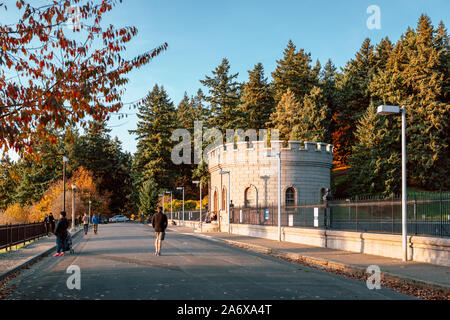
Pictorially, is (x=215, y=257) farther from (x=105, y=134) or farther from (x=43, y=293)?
(x=105, y=134)

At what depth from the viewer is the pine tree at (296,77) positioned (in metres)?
77.4

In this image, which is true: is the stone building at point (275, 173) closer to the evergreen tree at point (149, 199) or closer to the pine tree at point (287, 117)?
the pine tree at point (287, 117)

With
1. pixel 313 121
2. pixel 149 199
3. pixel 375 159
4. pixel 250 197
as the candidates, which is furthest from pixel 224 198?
pixel 149 199

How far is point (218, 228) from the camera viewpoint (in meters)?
39.9

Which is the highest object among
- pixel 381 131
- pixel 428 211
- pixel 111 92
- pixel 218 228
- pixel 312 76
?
pixel 312 76

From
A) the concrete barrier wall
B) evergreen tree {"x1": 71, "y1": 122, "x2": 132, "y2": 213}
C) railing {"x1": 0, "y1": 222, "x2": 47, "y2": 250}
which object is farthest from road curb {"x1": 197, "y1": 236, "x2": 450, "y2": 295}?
evergreen tree {"x1": 71, "y1": 122, "x2": 132, "y2": 213}

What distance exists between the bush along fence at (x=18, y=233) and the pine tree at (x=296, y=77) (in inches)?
2157

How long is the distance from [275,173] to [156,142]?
51.5 m

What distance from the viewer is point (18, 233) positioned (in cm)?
2234

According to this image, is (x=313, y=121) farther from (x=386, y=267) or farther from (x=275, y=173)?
(x=386, y=267)

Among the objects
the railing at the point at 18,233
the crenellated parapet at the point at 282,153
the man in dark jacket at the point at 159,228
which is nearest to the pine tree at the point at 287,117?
the crenellated parapet at the point at 282,153

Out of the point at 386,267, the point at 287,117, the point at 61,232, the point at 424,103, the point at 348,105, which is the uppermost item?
the point at 348,105

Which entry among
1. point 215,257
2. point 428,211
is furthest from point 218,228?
point 428,211
